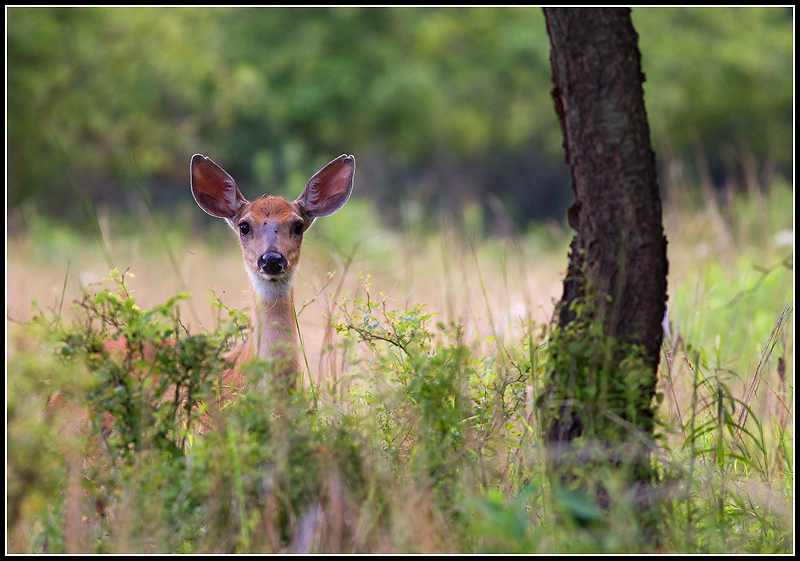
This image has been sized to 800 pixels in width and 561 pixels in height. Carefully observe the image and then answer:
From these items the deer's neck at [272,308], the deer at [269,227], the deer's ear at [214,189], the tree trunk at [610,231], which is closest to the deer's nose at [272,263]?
the deer at [269,227]

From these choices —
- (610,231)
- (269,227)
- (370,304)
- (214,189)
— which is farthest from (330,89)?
(610,231)

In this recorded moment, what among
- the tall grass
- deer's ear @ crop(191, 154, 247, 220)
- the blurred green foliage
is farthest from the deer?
the blurred green foliage

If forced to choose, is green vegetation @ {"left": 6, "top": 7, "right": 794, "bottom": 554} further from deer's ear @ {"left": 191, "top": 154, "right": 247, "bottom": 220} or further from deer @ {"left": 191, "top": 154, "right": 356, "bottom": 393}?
deer's ear @ {"left": 191, "top": 154, "right": 247, "bottom": 220}

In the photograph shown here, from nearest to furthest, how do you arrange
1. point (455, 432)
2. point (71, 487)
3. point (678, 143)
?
1. point (71, 487)
2. point (455, 432)
3. point (678, 143)

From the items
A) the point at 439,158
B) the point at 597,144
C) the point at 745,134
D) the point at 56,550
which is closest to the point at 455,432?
the point at 597,144

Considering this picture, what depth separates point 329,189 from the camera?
4.50 m

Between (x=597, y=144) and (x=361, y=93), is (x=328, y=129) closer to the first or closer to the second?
(x=361, y=93)

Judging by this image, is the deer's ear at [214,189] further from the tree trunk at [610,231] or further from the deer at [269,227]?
the tree trunk at [610,231]

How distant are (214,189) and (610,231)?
236cm

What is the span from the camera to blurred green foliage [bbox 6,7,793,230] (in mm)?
13227

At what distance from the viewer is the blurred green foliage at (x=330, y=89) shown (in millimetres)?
13227

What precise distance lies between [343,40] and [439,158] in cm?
504

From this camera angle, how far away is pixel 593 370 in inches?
105

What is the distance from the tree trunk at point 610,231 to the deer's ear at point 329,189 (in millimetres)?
1832
